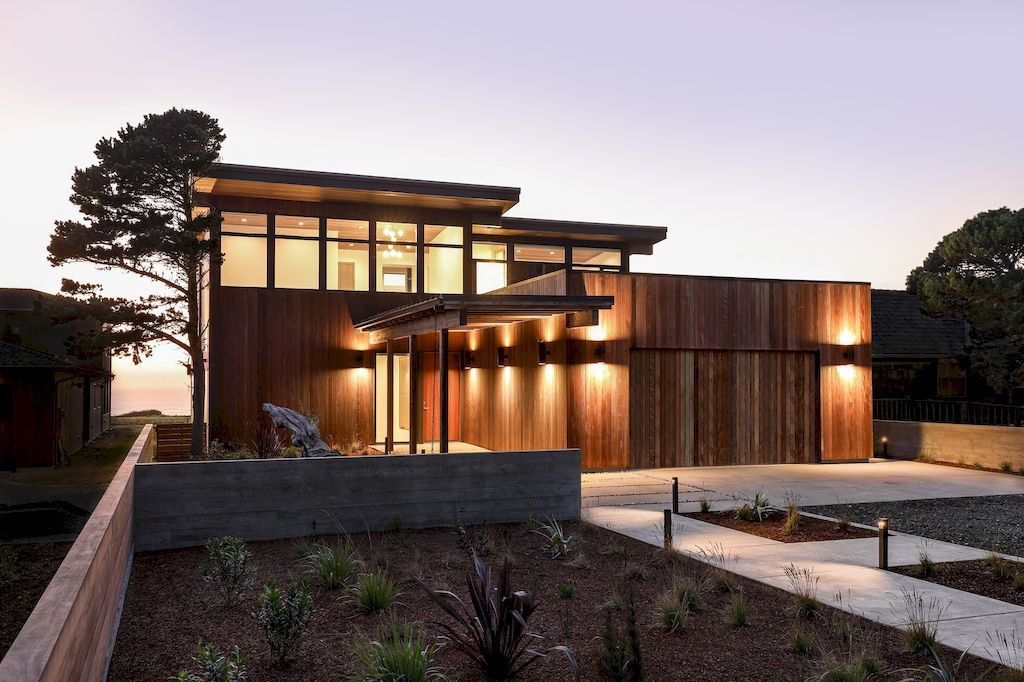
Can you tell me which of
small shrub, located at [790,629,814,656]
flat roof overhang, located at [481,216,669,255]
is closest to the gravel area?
small shrub, located at [790,629,814,656]

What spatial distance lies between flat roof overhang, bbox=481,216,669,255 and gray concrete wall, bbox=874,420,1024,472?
9031mm

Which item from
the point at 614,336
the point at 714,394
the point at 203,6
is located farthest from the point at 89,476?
the point at 714,394

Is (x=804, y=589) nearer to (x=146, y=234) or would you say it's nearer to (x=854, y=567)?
(x=854, y=567)

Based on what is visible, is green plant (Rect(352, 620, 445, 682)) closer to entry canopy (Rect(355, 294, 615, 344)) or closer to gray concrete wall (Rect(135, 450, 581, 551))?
gray concrete wall (Rect(135, 450, 581, 551))

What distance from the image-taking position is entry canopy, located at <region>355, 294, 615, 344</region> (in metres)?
11.6

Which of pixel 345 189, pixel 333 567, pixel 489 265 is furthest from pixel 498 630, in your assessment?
pixel 489 265

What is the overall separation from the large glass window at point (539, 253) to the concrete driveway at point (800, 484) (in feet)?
31.9

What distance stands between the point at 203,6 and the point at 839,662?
17.2 metres

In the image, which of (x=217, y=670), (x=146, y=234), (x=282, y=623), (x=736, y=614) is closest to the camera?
(x=217, y=670)

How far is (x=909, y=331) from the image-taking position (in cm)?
2434

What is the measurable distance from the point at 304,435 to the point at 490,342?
25.3 ft

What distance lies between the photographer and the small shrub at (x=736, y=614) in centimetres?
556

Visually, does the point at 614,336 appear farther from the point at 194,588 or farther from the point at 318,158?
the point at 318,158

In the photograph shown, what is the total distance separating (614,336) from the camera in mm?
14789
